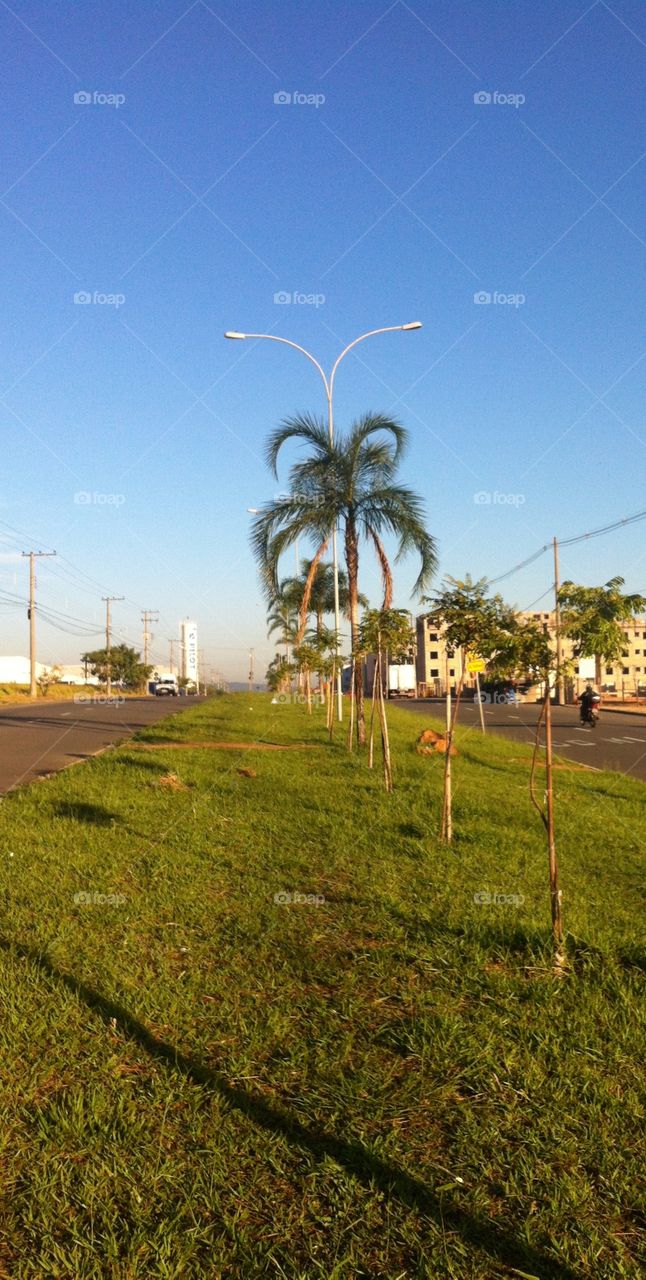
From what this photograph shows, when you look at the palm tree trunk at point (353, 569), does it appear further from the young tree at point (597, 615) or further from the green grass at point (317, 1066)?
the young tree at point (597, 615)

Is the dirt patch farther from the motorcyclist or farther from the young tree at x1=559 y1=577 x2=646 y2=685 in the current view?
the young tree at x1=559 y1=577 x2=646 y2=685

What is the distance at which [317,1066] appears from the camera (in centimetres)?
390

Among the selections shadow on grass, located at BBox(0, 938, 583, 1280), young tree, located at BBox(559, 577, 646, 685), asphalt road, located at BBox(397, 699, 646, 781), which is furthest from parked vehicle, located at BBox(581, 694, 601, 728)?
shadow on grass, located at BBox(0, 938, 583, 1280)

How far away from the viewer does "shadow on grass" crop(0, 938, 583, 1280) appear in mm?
2688

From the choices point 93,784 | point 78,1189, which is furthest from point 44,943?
point 93,784

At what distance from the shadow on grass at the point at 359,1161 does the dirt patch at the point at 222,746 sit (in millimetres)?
14809

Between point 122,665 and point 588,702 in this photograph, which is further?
point 122,665

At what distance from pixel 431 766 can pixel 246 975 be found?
1084cm

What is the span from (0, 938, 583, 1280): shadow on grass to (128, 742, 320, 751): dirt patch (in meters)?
14.8

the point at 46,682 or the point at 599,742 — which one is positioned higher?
the point at 46,682

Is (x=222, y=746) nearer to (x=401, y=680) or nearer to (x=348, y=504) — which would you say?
(x=348, y=504)

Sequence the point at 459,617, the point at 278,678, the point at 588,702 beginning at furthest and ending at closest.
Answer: the point at 278,678
the point at 588,702
the point at 459,617

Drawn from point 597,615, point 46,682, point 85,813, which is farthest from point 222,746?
point 46,682

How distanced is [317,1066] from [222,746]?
16541 millimetres
